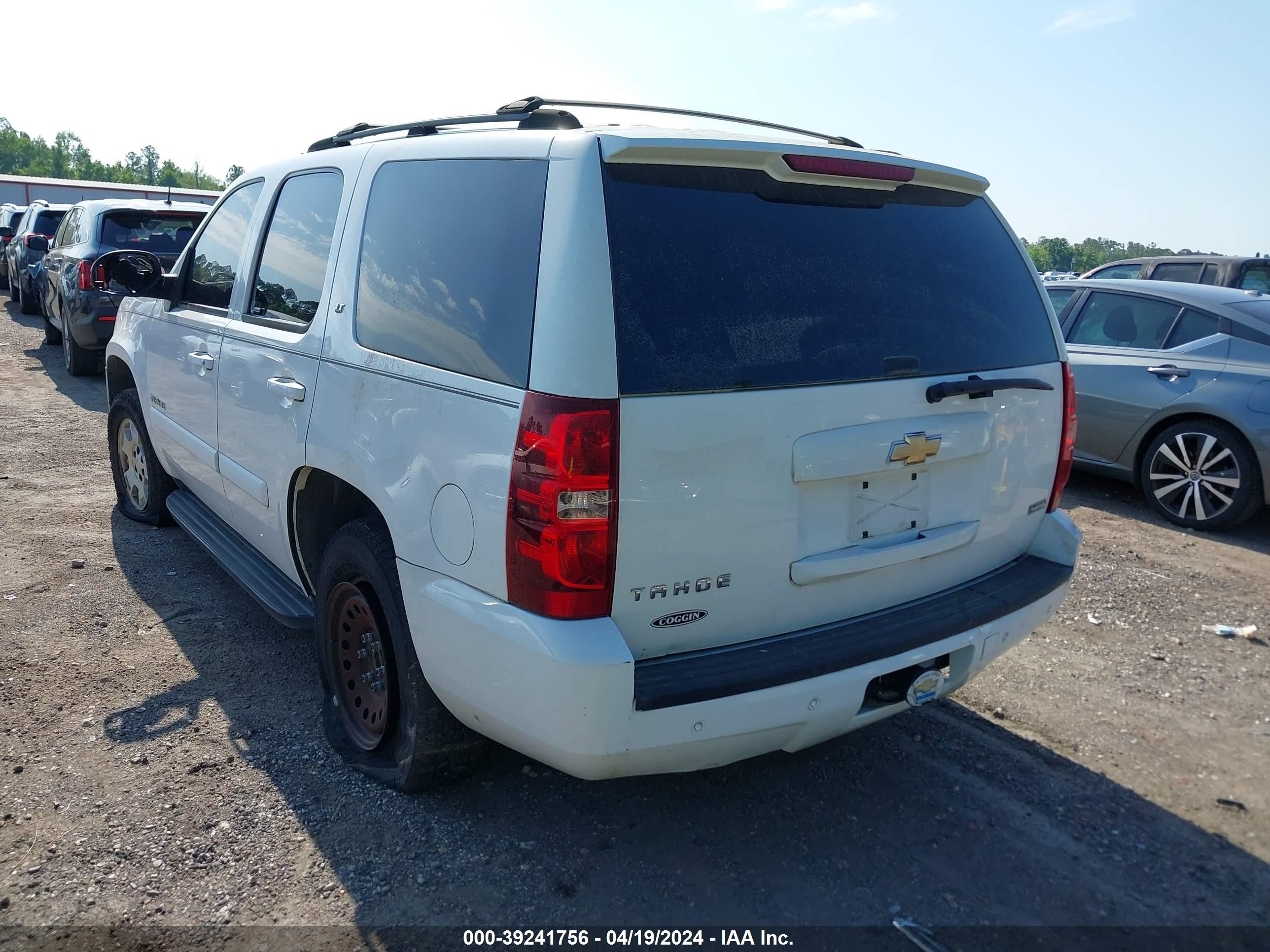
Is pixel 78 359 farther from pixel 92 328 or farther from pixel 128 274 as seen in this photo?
pixel 128 274

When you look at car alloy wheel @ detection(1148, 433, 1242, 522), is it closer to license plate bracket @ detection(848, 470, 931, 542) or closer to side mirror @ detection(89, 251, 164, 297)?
license plate bracket @ detection(848, 470, 931, 542)

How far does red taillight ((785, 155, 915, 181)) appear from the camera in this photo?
2664mm

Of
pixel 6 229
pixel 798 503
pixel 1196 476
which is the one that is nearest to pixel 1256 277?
pixel 1196 476

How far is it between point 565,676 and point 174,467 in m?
3.62

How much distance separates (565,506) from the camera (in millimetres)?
2279

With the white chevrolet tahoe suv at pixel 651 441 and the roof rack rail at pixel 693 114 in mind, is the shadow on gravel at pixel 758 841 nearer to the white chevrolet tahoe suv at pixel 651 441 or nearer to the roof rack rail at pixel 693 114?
the white chevrolet tahoe suv at pixel 651 441

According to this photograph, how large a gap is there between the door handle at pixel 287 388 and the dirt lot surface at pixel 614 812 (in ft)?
4.09

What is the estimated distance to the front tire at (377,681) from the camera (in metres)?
2.88

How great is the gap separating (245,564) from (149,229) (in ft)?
26.3

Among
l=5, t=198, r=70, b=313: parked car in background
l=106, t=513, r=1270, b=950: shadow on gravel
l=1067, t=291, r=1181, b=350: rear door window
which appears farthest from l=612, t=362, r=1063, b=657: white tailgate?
l=5, t=198, r=70, b=313: parked car in background

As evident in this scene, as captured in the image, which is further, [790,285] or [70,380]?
[70,380]

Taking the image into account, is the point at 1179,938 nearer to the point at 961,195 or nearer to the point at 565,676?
the point at 565,676

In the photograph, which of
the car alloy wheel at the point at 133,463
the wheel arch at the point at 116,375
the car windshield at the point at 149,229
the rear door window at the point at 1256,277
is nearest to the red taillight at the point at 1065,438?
the car alloy wheel at the point at 133,463

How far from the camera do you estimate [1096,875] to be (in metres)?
2.89
